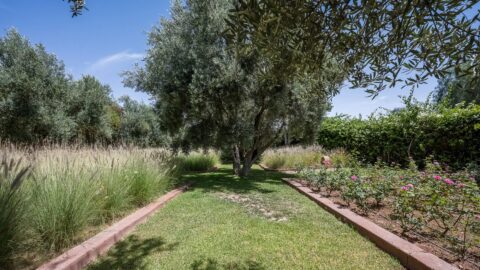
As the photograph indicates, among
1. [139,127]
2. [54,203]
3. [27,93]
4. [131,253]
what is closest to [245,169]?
[131,253]

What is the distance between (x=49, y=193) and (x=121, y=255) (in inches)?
46.2

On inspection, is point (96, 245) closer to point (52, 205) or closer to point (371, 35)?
point (52, 205)

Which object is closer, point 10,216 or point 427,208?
point 10,216

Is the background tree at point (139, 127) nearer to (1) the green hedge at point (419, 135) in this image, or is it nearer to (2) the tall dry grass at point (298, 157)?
(2) the tall dry grass at point (298, 157)

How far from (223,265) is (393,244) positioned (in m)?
1.97

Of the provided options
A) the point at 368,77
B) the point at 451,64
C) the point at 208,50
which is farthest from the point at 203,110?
the point at 451,64

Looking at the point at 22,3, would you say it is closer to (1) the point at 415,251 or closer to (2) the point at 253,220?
(2) the point at 253,220

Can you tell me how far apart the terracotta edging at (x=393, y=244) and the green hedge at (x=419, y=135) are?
4.60 metres

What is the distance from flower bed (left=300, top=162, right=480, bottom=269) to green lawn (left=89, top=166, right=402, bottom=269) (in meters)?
0.60

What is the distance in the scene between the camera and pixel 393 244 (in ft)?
9.66

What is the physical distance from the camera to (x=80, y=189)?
3.35m

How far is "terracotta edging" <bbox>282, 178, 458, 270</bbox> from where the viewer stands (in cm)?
251

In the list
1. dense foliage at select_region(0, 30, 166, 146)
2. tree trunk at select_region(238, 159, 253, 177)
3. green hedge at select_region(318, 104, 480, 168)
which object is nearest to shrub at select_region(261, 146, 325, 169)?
green hedge at select_region(318, 104, 480, 168)

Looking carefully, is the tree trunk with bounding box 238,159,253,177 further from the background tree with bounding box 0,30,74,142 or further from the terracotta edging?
the background tree with bounding box 0,30,74,142
